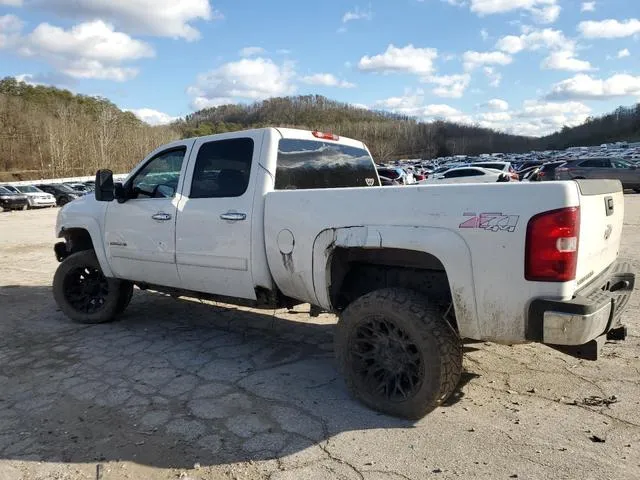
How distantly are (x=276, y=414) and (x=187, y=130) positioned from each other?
11297cm

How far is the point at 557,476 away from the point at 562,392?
1190 millimetres

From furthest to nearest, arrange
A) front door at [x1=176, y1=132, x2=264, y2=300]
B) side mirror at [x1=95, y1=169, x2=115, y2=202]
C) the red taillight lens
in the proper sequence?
side mirror at [x1=95, y1=169, x2=115, y2=202]
front door at [x1=176, y1=132, x2=264, y2=300]
the red taillight lens

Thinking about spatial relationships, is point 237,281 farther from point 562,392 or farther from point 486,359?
point 562,392

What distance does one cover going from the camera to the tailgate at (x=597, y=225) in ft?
10.2

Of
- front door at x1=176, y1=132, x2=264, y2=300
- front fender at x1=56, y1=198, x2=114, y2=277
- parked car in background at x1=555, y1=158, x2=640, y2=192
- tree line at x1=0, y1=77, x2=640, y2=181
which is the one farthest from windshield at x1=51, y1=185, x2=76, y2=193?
front door at x1=176, y1=132, x2=264, y2=300

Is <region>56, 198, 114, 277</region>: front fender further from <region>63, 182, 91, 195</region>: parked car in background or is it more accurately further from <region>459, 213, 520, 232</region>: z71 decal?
<region>63, 182, 91, 195</region>: parked car in background

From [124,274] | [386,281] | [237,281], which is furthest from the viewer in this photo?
[124,274]

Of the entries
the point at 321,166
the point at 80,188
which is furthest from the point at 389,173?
the point at 80,188

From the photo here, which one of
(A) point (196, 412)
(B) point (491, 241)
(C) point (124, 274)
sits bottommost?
(A) point (196, 412)

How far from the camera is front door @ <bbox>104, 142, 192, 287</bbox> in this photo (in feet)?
16.7

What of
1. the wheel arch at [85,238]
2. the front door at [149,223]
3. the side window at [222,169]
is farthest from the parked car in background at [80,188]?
the side window at [222,169]

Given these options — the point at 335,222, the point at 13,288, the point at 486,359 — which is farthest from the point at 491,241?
the point at 13,288

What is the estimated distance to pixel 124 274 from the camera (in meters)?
5.66

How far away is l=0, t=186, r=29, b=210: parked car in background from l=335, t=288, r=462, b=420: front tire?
3395 centimetres
